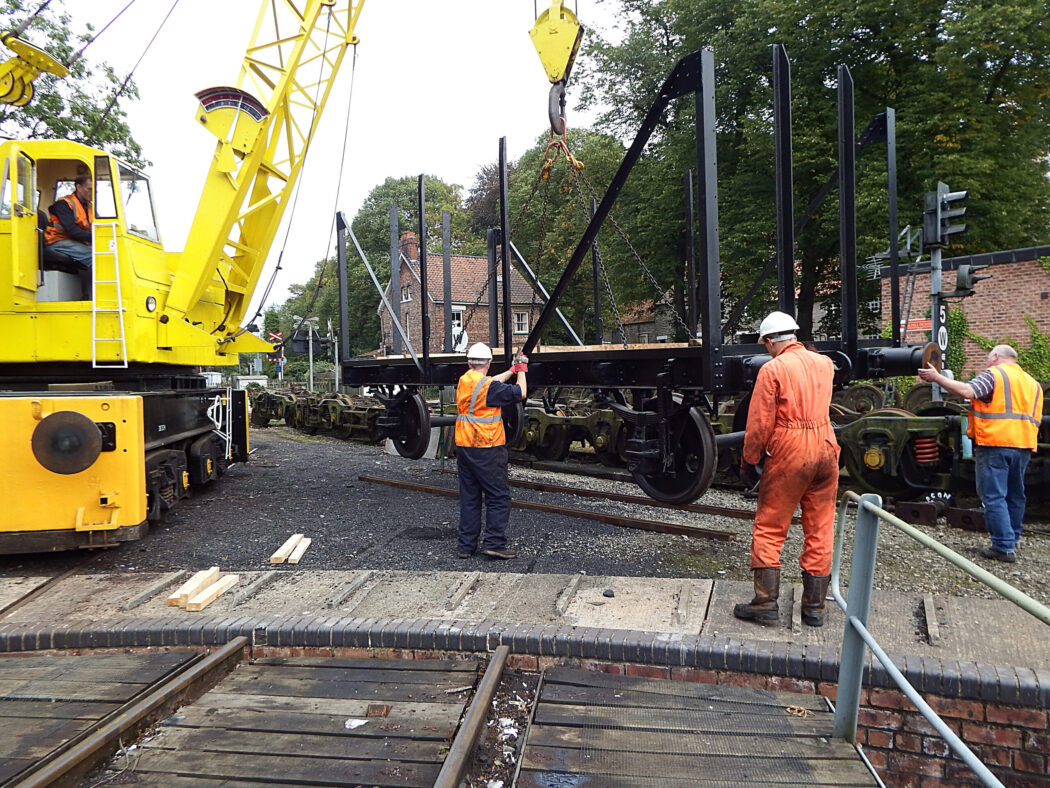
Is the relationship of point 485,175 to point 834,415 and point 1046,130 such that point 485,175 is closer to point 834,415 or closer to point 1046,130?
point 1046,130

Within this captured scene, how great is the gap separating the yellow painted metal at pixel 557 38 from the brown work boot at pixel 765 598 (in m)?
4.13

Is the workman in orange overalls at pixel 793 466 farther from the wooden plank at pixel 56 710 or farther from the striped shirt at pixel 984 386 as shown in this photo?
the wooden plank at pixel 56 710

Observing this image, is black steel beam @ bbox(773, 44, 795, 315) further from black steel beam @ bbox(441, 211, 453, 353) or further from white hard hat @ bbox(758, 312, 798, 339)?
black steel beam @ bbox(441, 211, 453, 353)

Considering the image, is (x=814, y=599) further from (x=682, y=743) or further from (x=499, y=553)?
(x=499, y=553)

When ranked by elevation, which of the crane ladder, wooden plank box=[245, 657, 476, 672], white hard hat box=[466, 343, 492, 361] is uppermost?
the crane ladder

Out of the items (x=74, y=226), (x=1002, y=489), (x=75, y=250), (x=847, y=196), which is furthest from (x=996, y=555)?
(x=74, y=226)

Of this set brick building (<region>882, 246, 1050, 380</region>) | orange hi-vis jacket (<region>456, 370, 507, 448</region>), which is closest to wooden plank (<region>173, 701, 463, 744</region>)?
orange hi-vis jacket (<region>456, 370, 507, 448</region>)

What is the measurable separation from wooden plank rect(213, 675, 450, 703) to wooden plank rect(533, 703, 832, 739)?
0.60 meters

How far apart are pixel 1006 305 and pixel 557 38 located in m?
13.5

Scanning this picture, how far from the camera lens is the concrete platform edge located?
3225 millimetres

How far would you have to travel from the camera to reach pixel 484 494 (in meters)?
5.79

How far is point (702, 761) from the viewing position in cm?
294

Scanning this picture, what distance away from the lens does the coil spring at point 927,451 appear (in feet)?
24.2

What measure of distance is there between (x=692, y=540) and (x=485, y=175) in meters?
44.3
